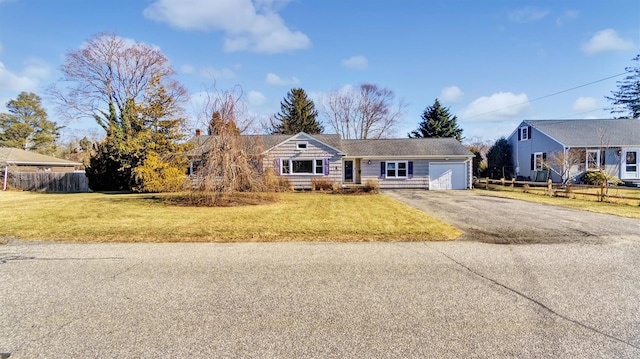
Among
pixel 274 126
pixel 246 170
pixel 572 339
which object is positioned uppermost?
pixel 274 126

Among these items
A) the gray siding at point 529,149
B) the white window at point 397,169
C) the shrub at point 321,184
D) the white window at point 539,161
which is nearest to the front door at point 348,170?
the white window at point 397,169

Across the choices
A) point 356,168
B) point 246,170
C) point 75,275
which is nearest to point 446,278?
point 75,275

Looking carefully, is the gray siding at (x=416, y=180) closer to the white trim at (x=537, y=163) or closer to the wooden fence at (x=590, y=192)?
the wooden fence at (x=590, y=192)

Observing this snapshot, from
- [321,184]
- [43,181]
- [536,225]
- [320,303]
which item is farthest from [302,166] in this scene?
[43,181]

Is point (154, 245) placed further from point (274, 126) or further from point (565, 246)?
point (274, 126)

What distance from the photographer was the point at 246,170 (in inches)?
527

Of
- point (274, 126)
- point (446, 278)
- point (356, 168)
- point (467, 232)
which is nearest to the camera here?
point (446, 278)

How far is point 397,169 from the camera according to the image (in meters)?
23.7

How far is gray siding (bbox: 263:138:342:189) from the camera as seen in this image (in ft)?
74.8

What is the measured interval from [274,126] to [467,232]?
36.0 meters

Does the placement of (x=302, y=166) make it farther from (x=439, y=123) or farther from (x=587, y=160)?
(x=587, y=160)

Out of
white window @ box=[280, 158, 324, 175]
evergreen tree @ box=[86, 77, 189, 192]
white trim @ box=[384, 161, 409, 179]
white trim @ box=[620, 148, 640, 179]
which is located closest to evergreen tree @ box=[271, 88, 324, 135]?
white window @ box=[280, 158, 324, 175]

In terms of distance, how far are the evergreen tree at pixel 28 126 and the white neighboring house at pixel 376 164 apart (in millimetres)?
35251

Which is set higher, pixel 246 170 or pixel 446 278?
pixel 246 170
